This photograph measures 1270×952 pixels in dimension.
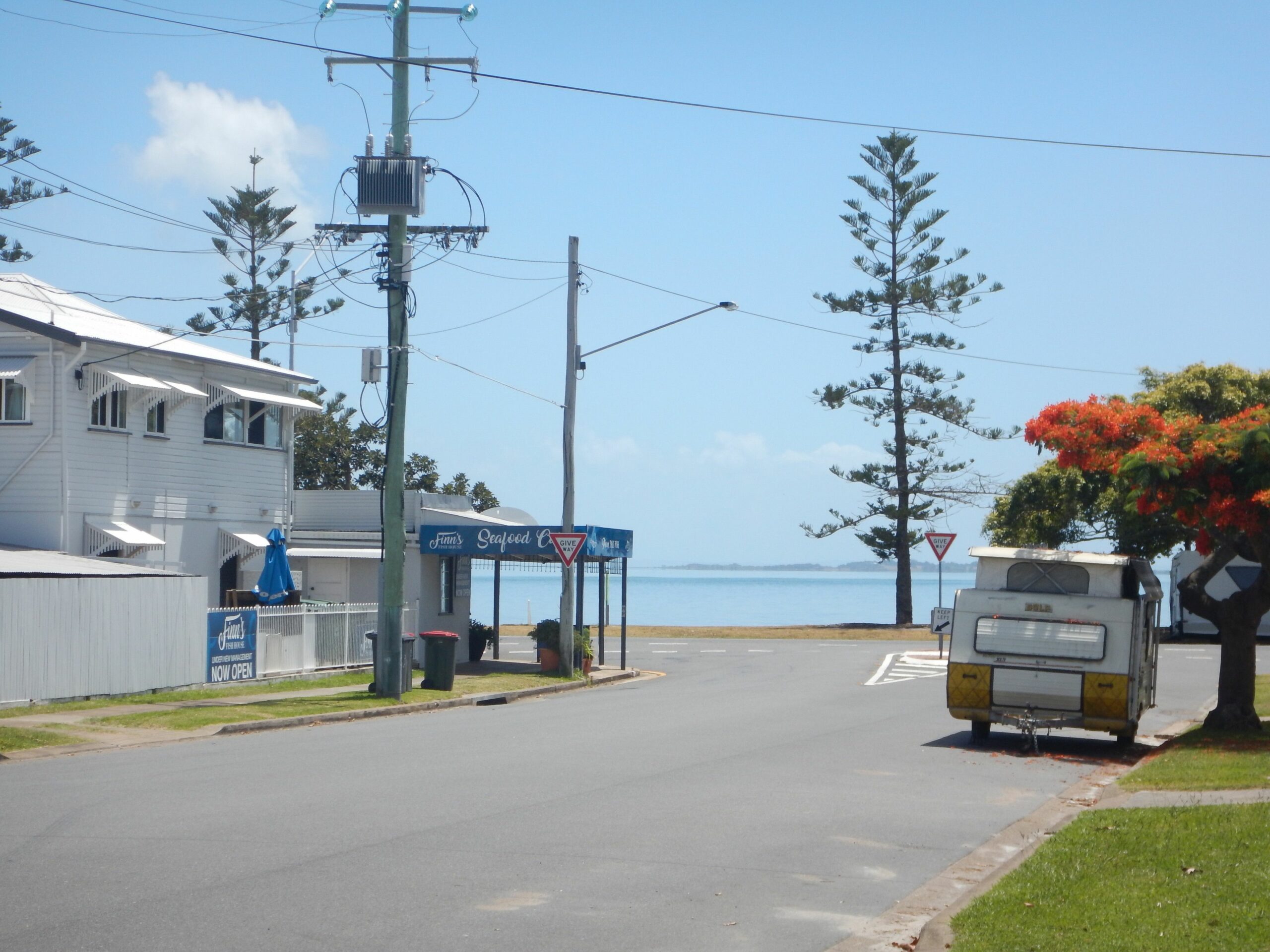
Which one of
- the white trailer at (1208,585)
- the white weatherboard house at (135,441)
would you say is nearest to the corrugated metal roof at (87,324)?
the white weatherboard house at (135,441)

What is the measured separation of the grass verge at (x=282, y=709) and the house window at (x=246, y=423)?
28.9ft

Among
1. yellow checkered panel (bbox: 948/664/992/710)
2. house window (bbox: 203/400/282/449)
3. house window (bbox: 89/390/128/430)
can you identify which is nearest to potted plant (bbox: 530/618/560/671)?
house window (bbox: 203/400/282/449)

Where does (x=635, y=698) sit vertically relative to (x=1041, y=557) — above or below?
below

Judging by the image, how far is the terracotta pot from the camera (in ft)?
101

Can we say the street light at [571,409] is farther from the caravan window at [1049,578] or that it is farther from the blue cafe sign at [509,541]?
the caravan window at [1049,578]

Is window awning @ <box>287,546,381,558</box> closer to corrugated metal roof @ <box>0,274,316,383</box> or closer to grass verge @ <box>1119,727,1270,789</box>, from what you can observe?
corrugated metal roof @ <box>0,274,316,383</box>

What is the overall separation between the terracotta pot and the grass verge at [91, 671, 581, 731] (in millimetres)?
3003

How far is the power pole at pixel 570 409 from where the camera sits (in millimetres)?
29547

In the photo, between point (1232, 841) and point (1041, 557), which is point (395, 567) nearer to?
point (1041, 557)

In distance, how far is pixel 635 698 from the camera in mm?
24188

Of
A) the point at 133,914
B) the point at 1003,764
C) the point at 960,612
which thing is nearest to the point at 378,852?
the point at 133,914

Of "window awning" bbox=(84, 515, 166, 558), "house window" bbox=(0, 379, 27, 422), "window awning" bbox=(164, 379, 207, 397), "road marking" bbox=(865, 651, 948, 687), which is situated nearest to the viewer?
"house window" bbox=(0, 379, 27, 422)

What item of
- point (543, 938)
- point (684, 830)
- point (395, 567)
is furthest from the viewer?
point (395, 567)

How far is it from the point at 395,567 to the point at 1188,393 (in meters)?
28.6
